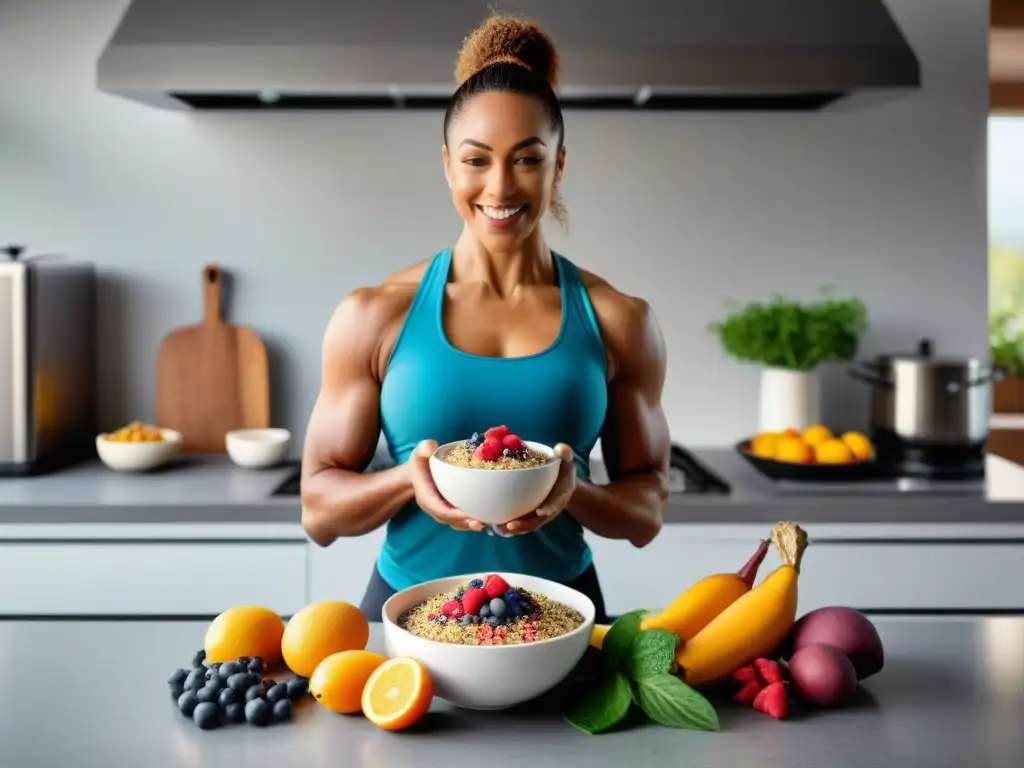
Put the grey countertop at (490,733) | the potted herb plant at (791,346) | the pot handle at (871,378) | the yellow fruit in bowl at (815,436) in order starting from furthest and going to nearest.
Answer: the potted herb plant at (791,346) → the pot handle at (871,378) → the yellow fruit in bowl at (815,436) → the grey countertop at (490,733)

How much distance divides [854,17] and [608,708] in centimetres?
178

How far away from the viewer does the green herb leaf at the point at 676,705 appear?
1.06 m

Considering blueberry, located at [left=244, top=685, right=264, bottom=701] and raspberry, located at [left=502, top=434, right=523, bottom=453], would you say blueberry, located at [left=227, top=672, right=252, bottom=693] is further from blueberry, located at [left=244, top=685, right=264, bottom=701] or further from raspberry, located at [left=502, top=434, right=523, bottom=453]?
raspberry, located at [left=502, top=434, right=523, bottom=453]

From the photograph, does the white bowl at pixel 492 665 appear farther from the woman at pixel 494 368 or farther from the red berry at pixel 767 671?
the woman at pixel 494 368

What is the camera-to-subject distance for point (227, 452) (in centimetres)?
287

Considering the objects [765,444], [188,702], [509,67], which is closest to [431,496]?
[188,702]

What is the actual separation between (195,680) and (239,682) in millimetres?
46

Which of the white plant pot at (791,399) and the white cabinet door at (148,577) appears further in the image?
the white plant pot at (791,399)

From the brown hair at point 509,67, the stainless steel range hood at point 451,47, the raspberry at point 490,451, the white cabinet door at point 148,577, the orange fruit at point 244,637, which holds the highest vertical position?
the stainless steel range hood at point 451,47

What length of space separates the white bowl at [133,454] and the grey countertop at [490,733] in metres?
1.37

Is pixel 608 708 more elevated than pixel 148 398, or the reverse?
pixel 148 398

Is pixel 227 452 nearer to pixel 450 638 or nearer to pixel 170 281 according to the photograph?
pixel 170 281

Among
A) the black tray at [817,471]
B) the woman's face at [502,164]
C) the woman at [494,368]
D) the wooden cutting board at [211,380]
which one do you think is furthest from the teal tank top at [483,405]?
the wooden cutting board at [211,380]

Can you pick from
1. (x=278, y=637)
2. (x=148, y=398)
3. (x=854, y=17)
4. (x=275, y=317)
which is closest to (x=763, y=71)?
(x=854, y=17)
